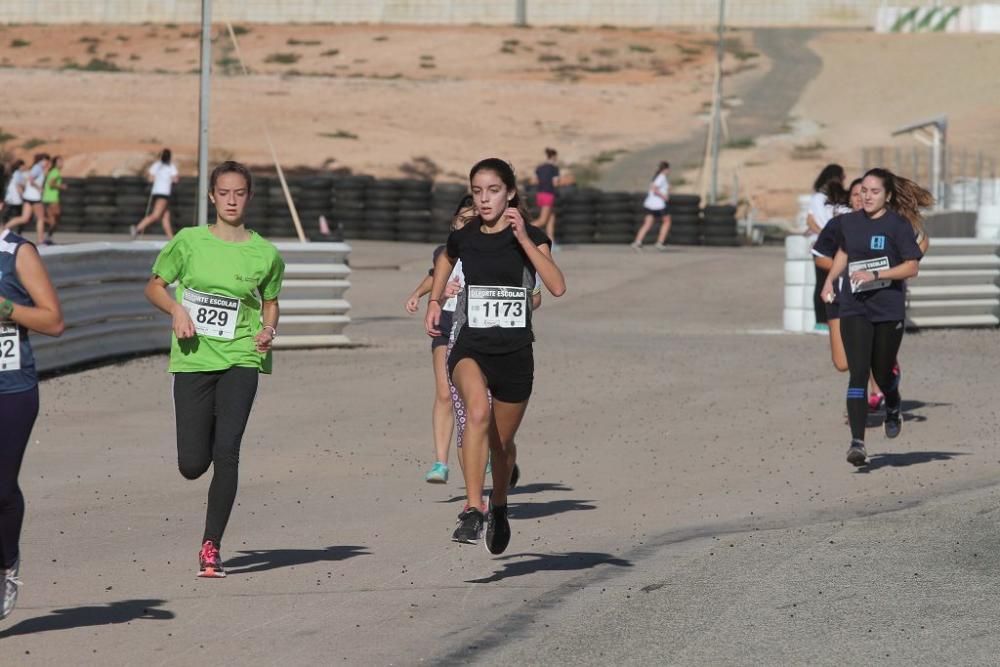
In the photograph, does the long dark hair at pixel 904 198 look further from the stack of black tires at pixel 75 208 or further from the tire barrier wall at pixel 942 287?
the stack of black tires at pixel 75 208

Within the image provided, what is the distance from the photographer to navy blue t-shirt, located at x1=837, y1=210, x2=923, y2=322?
11.8 metres

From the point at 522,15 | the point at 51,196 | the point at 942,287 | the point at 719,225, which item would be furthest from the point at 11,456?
the point at 522,15

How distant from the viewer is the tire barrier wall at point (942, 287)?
819 inches

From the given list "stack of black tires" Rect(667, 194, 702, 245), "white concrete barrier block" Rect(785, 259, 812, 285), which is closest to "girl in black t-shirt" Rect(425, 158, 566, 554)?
"white concrete barrier block" Rect(785, 259, 812, 285)

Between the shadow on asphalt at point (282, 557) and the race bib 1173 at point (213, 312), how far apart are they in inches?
40.2

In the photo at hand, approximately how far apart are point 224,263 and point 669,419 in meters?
6.56

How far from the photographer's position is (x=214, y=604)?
742cm

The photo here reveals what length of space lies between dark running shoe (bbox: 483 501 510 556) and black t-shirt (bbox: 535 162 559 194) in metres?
25.3

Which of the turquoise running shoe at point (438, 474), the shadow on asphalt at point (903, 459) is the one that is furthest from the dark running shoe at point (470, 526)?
the shadow on asphalt at point (903, 459)

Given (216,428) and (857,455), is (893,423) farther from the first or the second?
(216,428)

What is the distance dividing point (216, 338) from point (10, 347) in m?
1.54

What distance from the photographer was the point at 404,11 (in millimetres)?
88250

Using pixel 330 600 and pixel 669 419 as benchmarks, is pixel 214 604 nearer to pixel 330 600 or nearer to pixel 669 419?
pixel 330 600

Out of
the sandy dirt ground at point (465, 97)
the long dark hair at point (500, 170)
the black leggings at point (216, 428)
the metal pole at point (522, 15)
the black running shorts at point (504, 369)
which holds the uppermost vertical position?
the metal pole at point (522, 15)
